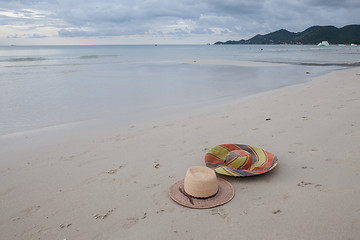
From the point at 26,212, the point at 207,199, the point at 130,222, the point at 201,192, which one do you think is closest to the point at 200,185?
the point at 201,192

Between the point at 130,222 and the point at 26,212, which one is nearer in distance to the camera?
the point at 130,222

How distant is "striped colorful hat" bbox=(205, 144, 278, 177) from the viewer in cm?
350

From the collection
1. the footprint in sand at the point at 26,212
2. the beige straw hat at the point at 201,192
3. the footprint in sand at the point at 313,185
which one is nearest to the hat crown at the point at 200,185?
the beige straw hat at the point at 201,192

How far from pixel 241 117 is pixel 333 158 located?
2716 millimetres

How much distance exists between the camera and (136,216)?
9.24ft

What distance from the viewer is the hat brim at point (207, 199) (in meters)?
2.95

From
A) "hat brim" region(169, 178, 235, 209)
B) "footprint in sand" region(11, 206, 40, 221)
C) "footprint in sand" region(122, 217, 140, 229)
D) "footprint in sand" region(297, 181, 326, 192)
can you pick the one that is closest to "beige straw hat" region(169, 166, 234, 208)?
"hat brim" region(169, 178, 235, 209)

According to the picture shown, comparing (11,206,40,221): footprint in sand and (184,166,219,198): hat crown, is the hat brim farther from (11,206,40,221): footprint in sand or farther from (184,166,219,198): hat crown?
(11,206,40,221): footprint in sand

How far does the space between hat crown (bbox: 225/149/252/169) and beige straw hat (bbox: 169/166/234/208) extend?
55 cm

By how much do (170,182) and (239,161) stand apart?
1007 mm

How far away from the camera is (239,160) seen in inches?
144

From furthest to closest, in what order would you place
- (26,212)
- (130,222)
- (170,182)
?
1. (170,182)
2. (26,212)
3. (130,222)

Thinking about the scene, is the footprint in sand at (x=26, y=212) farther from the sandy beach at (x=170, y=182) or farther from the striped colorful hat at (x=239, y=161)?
the striped colorful hat at (x=239, y=161)

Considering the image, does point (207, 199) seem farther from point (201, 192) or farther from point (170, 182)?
point (170, 182)
